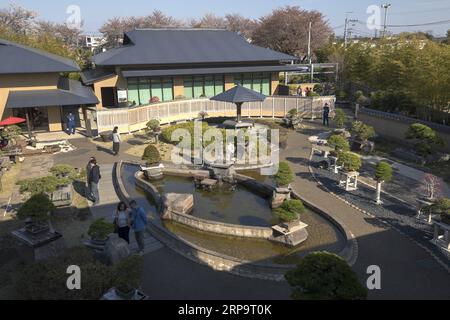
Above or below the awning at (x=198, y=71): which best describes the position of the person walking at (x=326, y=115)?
below

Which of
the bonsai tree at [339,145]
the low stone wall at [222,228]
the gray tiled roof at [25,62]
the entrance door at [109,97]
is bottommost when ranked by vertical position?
the low stone wall at [222,228]

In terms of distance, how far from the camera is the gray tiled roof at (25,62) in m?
26.0

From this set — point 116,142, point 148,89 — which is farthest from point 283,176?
point 148,89

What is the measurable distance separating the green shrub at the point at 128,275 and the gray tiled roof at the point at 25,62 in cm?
2075

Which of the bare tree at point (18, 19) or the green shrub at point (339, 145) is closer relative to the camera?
the green shrub at point (339, 145)

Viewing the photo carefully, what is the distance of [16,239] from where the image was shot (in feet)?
41.6

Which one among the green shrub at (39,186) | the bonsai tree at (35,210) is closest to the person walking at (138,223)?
the bonsai tree at (35,210)

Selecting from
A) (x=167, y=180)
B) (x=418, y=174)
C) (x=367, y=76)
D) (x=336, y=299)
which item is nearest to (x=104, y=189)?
(x=167, y=180)

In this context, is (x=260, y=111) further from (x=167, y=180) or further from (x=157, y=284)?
(x=157, y=284)

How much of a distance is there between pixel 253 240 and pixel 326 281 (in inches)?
222

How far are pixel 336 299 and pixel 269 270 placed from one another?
3539 mm

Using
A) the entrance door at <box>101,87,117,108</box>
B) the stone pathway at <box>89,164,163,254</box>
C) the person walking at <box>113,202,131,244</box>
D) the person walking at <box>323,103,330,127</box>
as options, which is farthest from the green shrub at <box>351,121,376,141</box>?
the entrance door at <box>101,87,117,108</box>

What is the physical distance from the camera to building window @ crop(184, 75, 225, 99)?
34.2 m

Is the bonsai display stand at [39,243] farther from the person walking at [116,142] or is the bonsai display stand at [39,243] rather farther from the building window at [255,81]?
the building window at [255,81]
